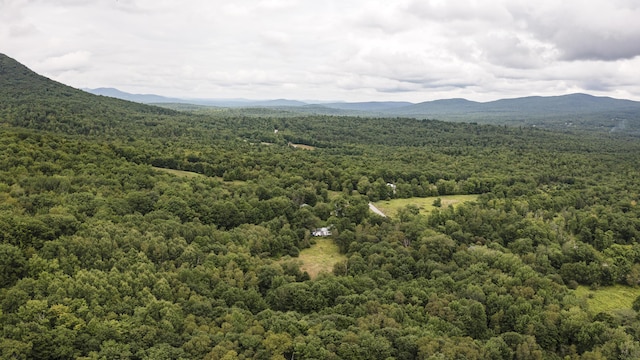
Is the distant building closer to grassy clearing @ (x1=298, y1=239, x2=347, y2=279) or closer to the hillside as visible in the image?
grassy clearing @ (x1=298, y1=239, x2=347, y2=279)

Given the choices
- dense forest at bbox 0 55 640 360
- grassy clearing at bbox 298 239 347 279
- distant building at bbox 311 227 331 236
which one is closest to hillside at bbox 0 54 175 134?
dense forest at bbox 0 55 640 360

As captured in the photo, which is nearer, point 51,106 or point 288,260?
point 288,260

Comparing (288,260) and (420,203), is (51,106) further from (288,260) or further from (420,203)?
(420,203)

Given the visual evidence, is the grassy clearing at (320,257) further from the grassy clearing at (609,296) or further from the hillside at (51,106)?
the hillside at (51,106)

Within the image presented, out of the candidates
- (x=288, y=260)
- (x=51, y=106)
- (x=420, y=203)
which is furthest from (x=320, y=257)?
(x=51, y=106)

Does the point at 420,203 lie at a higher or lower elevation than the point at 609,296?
higher

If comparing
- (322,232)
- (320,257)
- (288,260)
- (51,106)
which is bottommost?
(320,257)

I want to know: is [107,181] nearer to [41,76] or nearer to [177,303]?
[177,303]
